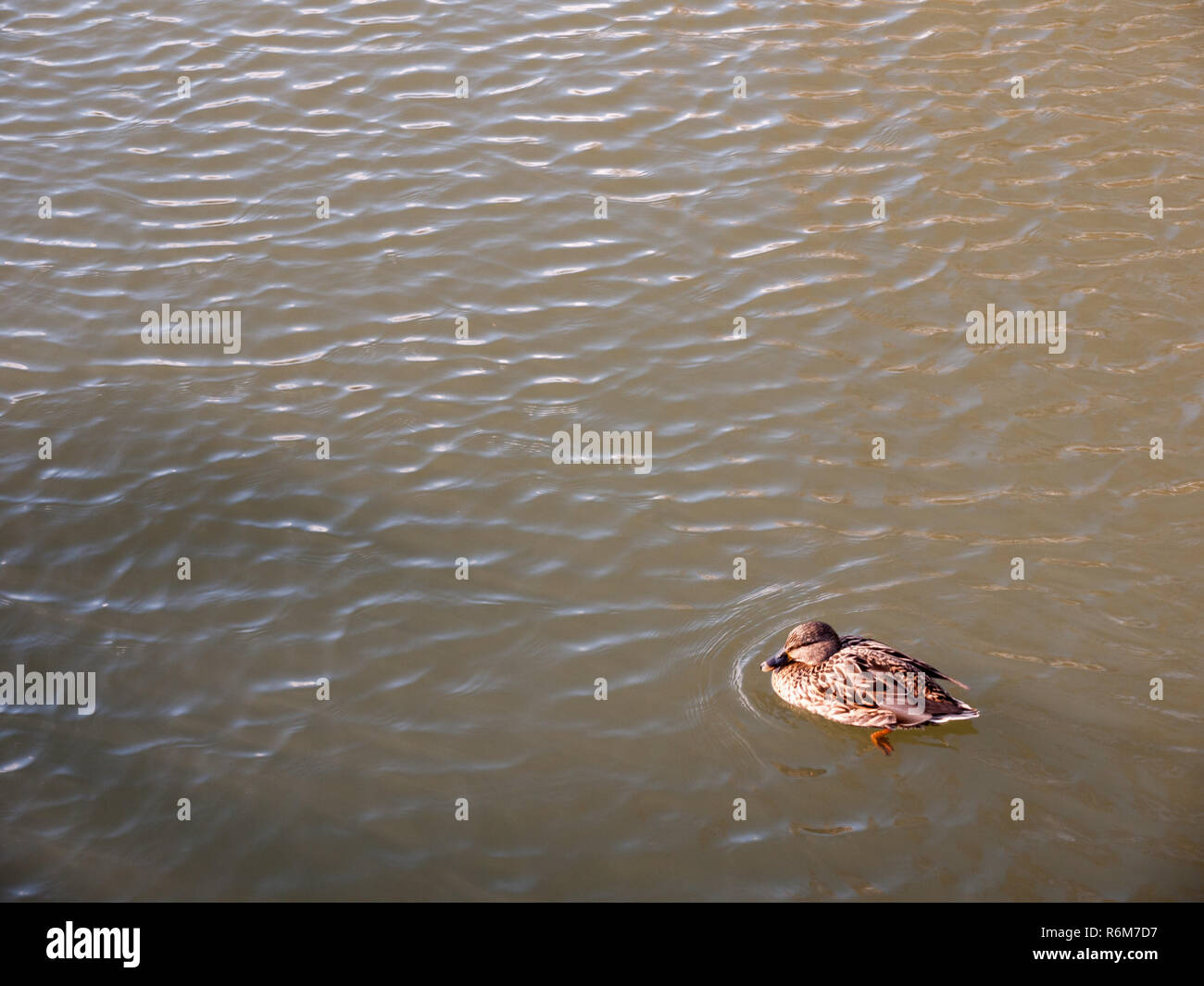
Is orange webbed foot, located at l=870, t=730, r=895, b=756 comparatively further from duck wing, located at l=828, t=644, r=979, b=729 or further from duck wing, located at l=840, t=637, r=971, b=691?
duck wing, located at l=840, t=637, r=971, b=691

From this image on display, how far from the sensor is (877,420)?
26.9 ft

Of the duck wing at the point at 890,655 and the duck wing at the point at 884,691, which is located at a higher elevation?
the duck wing at the point at 890,655

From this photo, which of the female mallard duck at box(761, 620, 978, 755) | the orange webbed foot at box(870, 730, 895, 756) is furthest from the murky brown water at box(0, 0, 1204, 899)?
the female mallard duck at box(761, 620, 978, 755)

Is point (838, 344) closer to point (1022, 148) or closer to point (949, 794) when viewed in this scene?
point (1022, 148)

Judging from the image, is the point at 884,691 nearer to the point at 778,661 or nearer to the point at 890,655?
the point at 890,655

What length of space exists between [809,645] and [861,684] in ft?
1.39

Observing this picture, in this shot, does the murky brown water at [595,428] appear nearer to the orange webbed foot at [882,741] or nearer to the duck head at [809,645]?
the orange webbed foot at [882,741]

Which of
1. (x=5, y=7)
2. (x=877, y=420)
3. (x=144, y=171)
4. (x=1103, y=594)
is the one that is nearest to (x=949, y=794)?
(x=1103, y=594)

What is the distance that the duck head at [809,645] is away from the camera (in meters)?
6.64

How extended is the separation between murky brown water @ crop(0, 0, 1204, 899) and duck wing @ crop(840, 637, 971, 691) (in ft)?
0.77

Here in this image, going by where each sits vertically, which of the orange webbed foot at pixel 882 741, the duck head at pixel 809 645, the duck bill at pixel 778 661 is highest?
the duck head at pixel 809 645

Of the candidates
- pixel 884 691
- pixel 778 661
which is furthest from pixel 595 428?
pixel 884 691

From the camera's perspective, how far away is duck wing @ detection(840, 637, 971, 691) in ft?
21.3

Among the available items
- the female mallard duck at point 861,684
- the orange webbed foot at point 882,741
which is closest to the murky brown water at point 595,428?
the orange webbed foot at point 882,741
